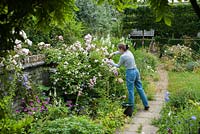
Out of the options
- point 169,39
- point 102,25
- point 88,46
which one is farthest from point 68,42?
point 169,39

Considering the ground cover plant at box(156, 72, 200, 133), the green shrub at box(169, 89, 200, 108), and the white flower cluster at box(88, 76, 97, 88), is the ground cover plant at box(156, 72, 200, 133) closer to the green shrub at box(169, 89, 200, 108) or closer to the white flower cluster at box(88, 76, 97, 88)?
the green shrub at box(169, 89, 200, 108)

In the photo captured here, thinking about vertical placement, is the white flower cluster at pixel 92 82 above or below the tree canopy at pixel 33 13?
below

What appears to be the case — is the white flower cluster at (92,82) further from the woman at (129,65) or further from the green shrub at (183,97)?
Answer: the green shrub at (183,97)

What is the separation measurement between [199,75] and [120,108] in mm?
5579

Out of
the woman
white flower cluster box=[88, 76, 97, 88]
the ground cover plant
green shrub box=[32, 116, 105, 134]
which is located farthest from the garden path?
green shrub box=[32, 116, 105, 134]

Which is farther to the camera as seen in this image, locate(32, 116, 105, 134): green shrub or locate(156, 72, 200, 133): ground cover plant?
locate(156, 72, 200, 133): ground cover plant

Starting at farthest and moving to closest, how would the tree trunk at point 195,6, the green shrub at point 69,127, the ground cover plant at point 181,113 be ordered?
the ground cover plant at point 181,113 → the green shrub at point 69,127 → the tree trunk at point 195,6

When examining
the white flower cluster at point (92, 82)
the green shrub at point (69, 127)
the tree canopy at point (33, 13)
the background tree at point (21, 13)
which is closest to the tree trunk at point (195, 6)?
the tree canopy at point (33, 13)

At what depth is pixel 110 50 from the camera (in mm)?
8953

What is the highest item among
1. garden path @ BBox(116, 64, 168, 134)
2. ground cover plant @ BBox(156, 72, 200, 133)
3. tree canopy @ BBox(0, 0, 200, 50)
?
tree canopy @ BBox(0, 0, 200, 50)

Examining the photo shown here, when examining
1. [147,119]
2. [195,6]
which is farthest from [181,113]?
[195,6]

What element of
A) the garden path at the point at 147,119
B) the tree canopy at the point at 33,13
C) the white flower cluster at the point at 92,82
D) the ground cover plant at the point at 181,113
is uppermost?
the tree canopy at the point at 33,13

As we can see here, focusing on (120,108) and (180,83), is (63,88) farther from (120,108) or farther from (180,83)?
(180,83)

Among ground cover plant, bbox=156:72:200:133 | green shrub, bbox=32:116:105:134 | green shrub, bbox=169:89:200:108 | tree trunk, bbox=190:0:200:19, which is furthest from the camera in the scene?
green shrub, bbox=169:89:200:108
